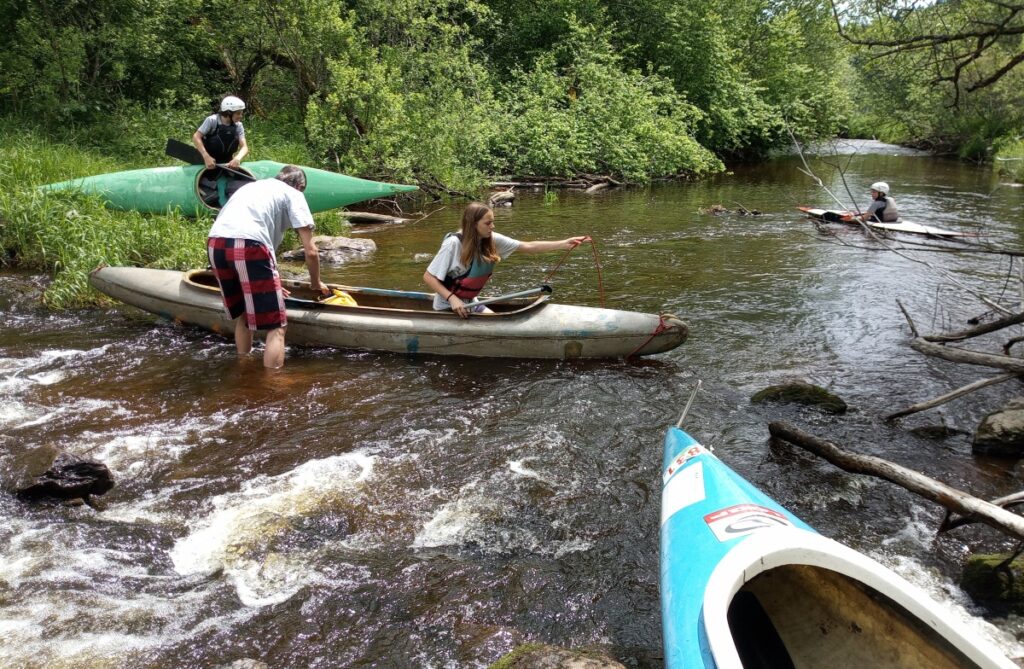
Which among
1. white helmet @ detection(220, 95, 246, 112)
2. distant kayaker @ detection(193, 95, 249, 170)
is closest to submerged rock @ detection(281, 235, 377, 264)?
distant kayaker @ detection(193, 95, 249, 170)

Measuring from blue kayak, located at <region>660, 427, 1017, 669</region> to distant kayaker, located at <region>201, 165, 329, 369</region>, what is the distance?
392 cm

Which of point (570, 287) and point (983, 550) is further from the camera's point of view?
point (570, 287)

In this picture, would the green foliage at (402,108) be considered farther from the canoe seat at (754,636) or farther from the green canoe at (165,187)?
the canoe seat at (754,636)

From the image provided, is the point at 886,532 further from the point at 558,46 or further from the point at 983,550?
the point at 558,46

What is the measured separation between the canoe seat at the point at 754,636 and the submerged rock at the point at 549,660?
43 cm

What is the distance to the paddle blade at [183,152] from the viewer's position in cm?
905

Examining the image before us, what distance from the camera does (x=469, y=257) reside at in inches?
241

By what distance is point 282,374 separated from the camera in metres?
5.99

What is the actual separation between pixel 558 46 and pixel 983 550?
1928 cm

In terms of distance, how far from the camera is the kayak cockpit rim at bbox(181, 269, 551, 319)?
6.37 meters

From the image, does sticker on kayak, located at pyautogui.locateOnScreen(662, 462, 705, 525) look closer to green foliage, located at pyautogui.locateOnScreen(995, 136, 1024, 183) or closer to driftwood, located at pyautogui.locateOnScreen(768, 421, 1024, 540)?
driftwood, located at pyautogui.locateOnScreen(768, 421, 1024, 540)

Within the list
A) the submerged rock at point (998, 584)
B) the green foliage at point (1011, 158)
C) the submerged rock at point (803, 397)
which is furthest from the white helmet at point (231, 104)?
the green foliage at point (1011, 158)

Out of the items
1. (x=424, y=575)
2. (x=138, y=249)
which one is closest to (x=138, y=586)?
(x=424, y=575)

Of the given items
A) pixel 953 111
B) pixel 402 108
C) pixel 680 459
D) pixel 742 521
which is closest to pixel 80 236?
pixel 402 108
